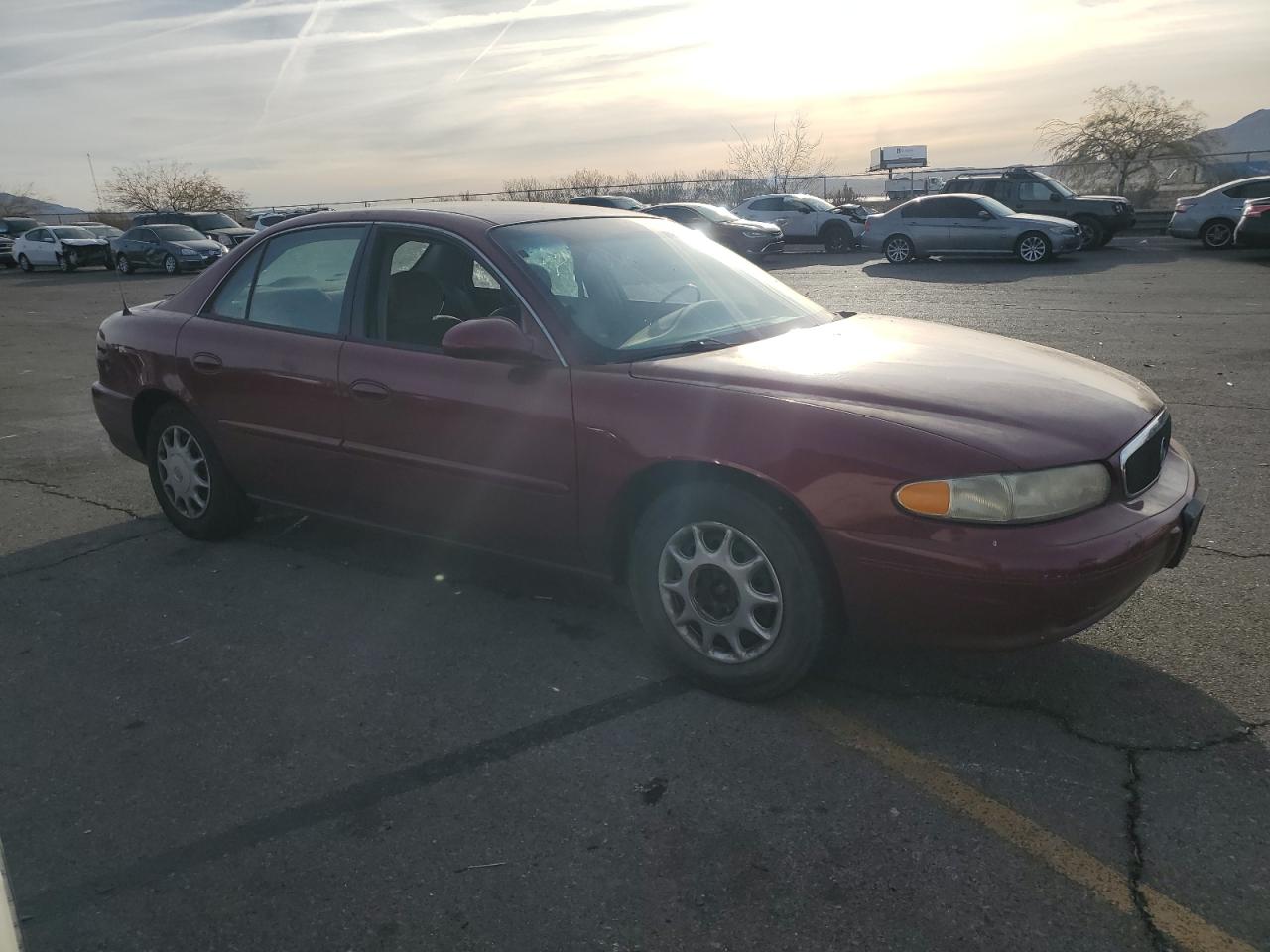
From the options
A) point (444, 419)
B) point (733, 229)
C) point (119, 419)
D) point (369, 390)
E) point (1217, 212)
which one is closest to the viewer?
point (444, 419)

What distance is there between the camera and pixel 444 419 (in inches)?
157

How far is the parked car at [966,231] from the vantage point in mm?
20281

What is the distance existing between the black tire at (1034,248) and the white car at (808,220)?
688 centimetres

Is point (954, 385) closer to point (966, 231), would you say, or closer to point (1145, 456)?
point (1145, 456)

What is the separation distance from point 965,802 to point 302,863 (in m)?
1.74

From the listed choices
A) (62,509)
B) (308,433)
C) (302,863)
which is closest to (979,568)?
(302,863)

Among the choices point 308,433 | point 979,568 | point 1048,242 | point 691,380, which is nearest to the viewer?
point 979,568

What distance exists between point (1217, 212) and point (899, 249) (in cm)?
615

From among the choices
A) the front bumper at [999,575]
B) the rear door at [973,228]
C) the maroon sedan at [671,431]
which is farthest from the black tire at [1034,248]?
the front bumper at [999,575]

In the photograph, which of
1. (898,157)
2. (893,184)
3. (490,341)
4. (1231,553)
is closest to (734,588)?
(490,341)

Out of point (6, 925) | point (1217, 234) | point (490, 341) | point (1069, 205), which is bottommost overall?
point (1217, 234)

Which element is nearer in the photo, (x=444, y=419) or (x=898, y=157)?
(x=444, y=419)

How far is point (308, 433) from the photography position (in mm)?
4512

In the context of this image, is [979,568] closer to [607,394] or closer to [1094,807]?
[1094,807]
